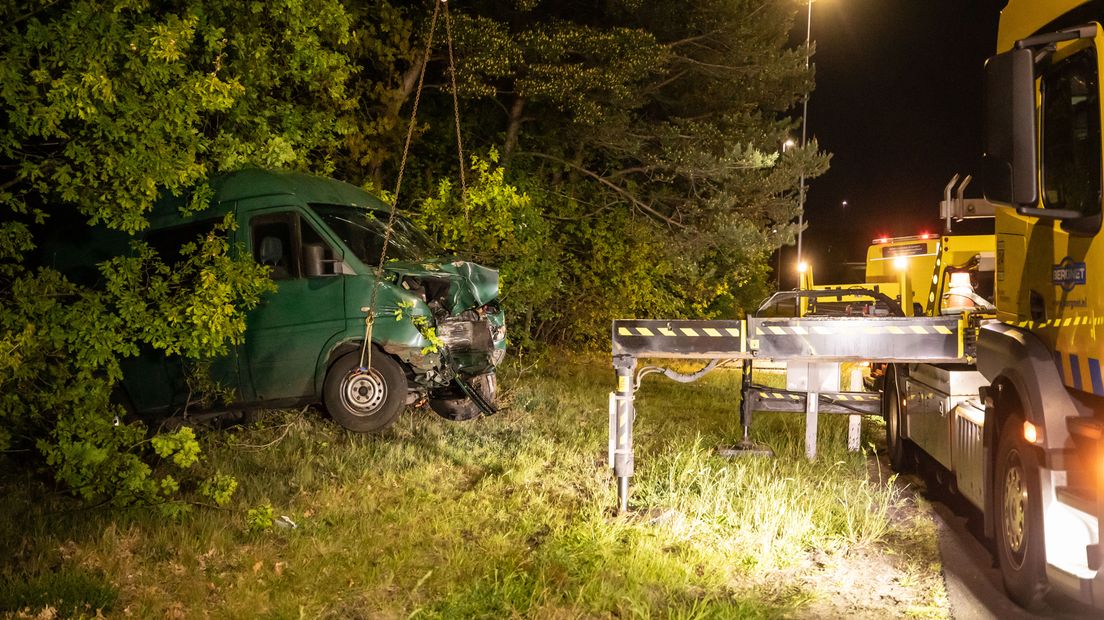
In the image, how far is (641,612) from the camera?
4.46 metres

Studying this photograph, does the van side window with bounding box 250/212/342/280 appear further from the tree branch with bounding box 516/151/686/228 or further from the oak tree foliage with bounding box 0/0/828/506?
the tree branch with bounding box 516/151/686/228

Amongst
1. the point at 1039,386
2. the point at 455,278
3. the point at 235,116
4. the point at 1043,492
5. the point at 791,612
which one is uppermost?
the point at 235,116

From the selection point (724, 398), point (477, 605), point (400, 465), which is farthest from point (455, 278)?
point (724, 398)

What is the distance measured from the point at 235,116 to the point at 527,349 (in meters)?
9.14

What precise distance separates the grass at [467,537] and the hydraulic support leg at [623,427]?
0.21m

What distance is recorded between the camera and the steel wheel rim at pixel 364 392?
789 centimetres

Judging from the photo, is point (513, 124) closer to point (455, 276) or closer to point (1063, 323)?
point (455, 276)

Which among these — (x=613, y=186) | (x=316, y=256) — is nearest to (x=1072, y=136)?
(x=316, y=256)

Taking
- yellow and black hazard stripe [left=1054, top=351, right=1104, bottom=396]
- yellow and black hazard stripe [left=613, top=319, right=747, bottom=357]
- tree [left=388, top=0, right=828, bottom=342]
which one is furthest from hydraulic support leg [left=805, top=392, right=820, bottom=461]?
tree [left=388, top=0, right=828, bottom=342]

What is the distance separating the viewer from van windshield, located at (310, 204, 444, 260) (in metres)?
8.12

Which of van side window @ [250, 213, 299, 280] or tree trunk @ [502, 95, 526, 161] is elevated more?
tree trunk @ [502, 95, 526, 161]

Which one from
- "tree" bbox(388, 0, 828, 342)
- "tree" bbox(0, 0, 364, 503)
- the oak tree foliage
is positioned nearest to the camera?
"tree" bbox(0, 0, 364, 503)

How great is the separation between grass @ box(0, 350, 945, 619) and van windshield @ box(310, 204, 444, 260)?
1782 mm

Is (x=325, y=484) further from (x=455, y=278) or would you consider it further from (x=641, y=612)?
(x=641, y=612)
